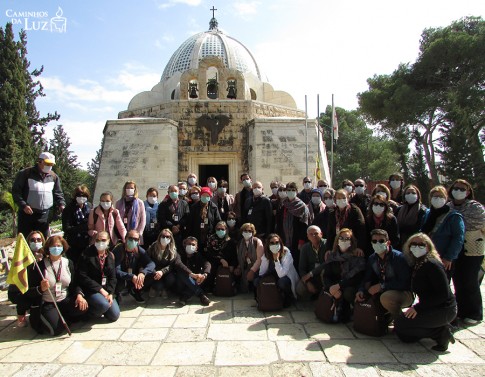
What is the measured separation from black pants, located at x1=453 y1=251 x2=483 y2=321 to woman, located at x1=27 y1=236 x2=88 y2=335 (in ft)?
13.5

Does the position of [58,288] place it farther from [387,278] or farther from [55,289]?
[387,278]

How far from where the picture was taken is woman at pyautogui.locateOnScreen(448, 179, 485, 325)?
370 centimetres

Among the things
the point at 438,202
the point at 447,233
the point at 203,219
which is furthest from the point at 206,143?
the point at 447,233

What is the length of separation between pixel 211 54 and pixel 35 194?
1592 cm

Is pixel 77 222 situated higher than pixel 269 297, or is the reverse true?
pixel 77 222

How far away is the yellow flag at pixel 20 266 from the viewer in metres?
3.52

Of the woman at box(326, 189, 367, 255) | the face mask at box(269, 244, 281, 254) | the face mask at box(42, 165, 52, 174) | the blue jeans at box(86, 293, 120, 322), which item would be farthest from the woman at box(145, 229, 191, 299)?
the woman at box(326, 189, 367, 255)

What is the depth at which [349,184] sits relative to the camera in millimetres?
5574

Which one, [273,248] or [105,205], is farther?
[105,205]

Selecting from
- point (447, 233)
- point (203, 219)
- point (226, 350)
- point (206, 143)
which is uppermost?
point (206, 143)

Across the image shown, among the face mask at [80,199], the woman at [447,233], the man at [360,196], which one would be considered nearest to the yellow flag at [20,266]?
the face mask at [80,199]

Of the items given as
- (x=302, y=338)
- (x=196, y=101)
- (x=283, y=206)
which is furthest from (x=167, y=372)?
(x=196, y=101)

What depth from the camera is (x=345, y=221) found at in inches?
172

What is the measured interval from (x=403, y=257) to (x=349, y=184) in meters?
2.21
